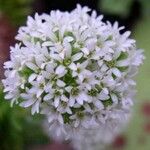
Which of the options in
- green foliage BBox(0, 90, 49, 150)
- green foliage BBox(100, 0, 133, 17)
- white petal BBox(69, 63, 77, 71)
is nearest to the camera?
white petal BBox(69, 63, 77, 71)

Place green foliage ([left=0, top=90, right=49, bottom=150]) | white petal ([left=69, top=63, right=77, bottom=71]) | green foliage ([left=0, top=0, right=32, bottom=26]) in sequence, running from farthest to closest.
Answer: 1. green foliage ([left=0, top=0, right=32, bottom=26])
2. green foliage ([left=0, top=90, right=49, bottom=150])
3. white petal ([left=69, top=63, right=77, bottom=71])

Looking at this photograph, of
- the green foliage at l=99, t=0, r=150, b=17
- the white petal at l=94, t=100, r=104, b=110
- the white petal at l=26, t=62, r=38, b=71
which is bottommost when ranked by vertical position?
the white petal at l=94, t=100, r=104, b=110

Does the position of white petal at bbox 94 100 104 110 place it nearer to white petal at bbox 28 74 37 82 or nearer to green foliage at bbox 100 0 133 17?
white petal at bbox 28 74 37 82

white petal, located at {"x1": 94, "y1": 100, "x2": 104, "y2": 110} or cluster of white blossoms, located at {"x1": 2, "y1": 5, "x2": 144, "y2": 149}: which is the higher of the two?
cluster of white blossoms, located at {"x1": 2, "y1": 5, "x2": 144, "y2": 149}

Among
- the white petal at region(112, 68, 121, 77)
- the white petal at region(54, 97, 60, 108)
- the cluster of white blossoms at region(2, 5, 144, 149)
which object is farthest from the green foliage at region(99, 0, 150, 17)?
the white petal at region(54, 97, 60, 108)

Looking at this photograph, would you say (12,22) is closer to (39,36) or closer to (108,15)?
(108,15)

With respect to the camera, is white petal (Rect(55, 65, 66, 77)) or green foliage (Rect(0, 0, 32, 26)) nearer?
white petal (Rect(55, 65, 66, 77))

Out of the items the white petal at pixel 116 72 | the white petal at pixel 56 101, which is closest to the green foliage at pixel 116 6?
the white petal at pixel 116 72
